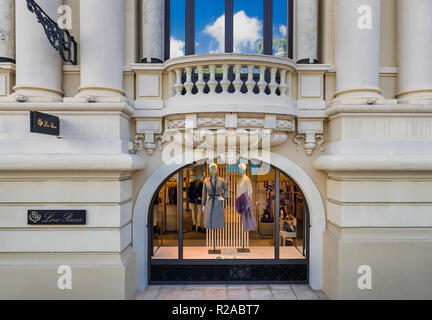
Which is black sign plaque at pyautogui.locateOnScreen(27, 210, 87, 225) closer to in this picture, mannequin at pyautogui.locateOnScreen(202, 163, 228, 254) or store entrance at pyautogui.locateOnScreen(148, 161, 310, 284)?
store entrance at pyautogui.locateOnScreen(148, 161, 310, 284)

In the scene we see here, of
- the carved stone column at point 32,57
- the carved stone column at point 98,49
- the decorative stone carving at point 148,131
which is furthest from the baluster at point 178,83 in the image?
the carved stone column at point 32,57

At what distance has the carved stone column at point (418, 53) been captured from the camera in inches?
207

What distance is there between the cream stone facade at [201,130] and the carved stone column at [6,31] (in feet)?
0.08

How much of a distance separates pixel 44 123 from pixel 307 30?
5.59 meters

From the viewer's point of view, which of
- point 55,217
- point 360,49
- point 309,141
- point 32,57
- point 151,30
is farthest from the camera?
point 151,30

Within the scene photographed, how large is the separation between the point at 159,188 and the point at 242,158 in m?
1.99

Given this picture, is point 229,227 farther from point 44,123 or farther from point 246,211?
point 44,123

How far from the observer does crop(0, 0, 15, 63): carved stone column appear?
541cm

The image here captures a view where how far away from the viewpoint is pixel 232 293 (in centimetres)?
543

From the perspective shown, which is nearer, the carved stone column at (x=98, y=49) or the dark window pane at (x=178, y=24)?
the carved stone column at (x=98, y=49)

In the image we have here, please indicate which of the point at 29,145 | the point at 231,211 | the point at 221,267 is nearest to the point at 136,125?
the point at 29,145

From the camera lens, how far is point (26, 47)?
16.6ft

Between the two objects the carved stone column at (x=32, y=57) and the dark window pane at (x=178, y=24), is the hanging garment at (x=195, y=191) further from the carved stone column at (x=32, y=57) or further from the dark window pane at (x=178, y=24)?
the carved stone column at (x=32, y=57)

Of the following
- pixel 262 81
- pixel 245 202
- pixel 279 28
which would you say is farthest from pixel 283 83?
pixel 245 202
